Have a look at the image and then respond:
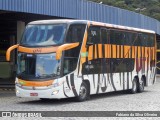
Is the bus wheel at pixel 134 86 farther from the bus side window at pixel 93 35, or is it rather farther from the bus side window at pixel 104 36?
the bus side window at pixel 93 35

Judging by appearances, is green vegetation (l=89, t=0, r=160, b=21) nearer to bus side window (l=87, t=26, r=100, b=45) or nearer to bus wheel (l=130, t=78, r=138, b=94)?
bus wheel (l=130, t=78, r=138, b=94)

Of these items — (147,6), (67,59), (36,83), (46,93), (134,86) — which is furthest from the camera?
(147,6)

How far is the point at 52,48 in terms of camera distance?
1878 centimetres

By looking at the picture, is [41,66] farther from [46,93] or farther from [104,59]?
[104,59]

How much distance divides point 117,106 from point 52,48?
3.44m

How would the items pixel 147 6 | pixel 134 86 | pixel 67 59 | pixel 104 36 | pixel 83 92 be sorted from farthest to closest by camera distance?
1. pixel 147 6
2. pixel 134 86
3. pixel 104 36
4. pixel 83 92
5. pixel 67 59

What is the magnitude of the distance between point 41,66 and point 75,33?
213 centimetres

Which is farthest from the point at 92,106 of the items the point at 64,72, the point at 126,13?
the point at 126,13

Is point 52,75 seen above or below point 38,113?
above

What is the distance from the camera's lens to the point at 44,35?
63.4 ft

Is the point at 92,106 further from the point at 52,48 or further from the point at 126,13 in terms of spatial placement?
the point at 126,13

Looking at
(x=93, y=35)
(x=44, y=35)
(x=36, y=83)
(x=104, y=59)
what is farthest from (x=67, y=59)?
(x=104, y=59)

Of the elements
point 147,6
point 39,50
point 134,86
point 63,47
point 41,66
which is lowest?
point 134,86

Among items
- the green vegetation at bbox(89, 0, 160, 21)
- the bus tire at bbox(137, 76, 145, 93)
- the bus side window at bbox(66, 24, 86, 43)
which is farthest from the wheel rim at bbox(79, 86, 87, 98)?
the green vegetation at bbox(89, 0, 160, 21)
